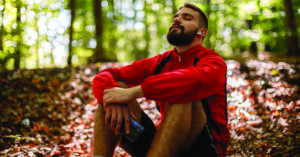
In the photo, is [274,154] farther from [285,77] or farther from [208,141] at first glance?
[285,77]

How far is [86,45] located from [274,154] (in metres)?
8.44

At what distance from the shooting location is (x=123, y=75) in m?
2.44

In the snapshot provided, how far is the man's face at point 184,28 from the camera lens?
236cm

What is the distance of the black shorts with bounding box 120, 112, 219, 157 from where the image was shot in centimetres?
185

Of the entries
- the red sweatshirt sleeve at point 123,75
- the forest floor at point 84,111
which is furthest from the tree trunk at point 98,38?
the red sweatshirt sleeve at point 123,75

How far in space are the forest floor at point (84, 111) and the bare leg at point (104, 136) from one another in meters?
1.59

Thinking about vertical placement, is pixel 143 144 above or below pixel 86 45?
below

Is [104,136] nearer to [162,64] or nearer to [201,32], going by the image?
[162,64]

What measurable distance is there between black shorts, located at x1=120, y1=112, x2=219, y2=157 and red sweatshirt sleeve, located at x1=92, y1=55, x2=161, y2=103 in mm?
496

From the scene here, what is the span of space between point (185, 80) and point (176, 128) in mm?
399

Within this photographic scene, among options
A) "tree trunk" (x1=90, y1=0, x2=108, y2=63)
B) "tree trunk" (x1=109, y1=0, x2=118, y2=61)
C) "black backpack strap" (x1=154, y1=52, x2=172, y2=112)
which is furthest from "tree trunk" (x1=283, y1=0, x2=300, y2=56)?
"tree trunk" (x1=90, y1=0, x2=108, y2=63)

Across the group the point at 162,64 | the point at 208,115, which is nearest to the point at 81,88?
the point at 162,64

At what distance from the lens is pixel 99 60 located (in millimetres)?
8930

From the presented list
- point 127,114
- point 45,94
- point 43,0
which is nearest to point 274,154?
point 127,114
